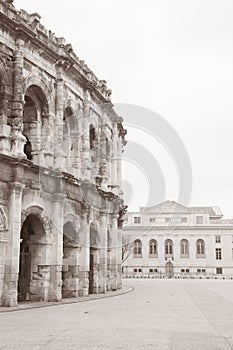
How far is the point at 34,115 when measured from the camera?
1788 centimetres

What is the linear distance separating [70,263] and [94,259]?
2704 mm

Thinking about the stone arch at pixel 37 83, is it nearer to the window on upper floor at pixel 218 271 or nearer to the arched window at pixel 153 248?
the arched window at pixel 153 248

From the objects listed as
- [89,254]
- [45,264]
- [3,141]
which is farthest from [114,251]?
[3,141]

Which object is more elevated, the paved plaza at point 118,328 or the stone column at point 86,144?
the stone column at point 86,144

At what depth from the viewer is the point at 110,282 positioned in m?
23.0

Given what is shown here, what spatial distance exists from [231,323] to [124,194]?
→ 17315 mm

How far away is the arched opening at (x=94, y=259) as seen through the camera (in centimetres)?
2084

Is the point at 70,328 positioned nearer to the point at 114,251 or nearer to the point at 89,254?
the point at 89,254

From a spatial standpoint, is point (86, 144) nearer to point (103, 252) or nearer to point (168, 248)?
point (103, 252)

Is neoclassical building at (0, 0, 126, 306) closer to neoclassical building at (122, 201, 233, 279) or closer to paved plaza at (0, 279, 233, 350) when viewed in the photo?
paved plaza at (0, 279, 233, 350)

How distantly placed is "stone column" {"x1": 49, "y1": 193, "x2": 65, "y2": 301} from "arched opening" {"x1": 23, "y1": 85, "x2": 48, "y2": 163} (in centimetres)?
202

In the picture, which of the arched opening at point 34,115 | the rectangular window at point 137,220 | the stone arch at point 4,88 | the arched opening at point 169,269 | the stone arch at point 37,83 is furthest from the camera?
the rectangular window at point 137,220

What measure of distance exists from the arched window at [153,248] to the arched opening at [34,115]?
1792 inches

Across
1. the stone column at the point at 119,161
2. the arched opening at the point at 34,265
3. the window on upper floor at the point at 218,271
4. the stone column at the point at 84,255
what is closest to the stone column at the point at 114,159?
the stone column at the point at 119,161
